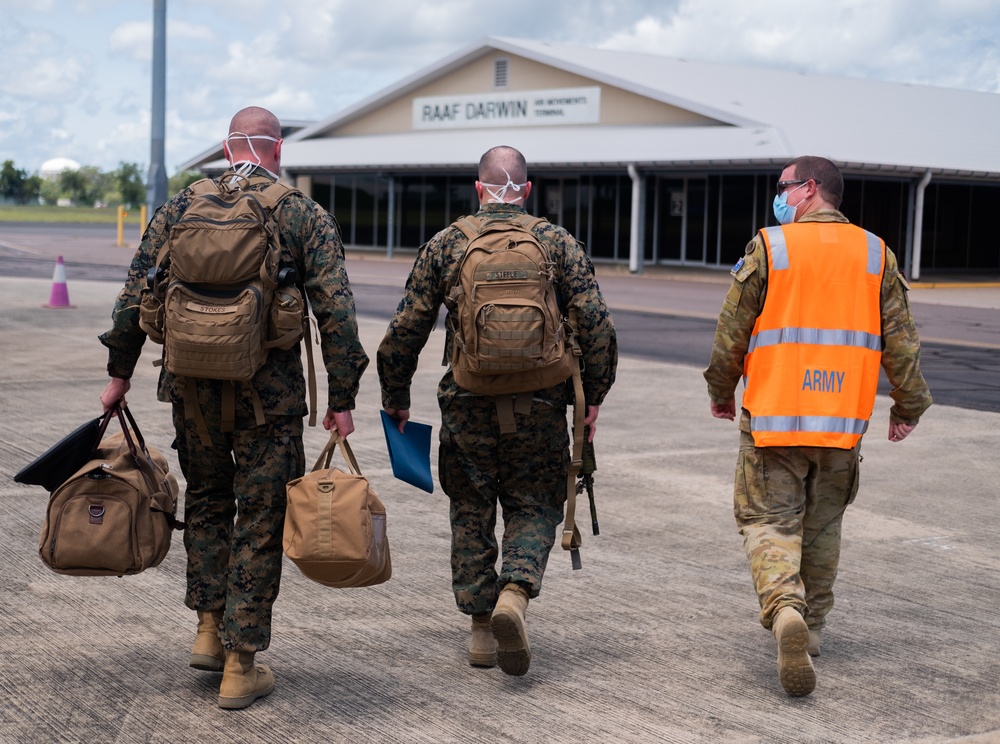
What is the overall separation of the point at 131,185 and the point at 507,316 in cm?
10564

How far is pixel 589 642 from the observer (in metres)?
4.96

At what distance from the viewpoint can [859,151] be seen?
29.0 meters

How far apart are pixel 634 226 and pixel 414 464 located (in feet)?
90.8

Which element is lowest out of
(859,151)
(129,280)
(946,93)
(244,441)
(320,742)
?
(320,742)

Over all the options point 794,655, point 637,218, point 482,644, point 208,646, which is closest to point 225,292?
point 208,646

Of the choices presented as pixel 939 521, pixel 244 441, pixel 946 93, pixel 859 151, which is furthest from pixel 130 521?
pixel 946 93

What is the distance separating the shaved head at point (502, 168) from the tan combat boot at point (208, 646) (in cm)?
183

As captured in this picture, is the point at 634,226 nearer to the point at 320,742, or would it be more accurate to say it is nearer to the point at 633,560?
the point at 633,560

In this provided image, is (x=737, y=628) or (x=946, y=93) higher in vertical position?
(x=946, y=93)

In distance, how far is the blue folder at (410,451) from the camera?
4828 millimetres

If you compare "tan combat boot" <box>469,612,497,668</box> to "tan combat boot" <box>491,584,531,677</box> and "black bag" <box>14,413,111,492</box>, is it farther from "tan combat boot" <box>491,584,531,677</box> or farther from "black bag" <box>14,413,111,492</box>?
"black bag" <box>14,413,111,492</box>

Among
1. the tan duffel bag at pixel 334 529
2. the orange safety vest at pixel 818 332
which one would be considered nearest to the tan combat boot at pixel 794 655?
the orange safety vest at pixel 818 332

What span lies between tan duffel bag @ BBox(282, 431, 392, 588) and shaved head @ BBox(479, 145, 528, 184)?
4.07 ft

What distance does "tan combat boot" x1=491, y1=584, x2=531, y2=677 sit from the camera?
435 centimetres
